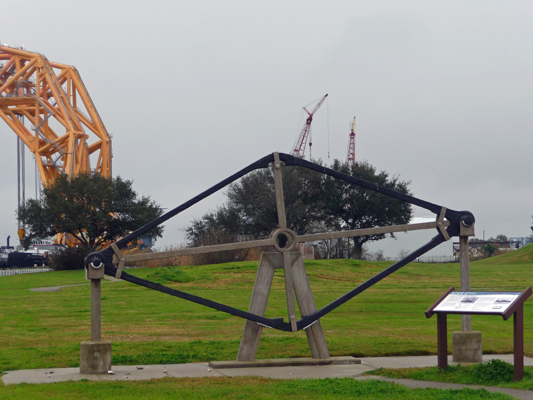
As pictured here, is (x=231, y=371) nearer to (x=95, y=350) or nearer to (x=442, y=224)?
(x=95, y=350)

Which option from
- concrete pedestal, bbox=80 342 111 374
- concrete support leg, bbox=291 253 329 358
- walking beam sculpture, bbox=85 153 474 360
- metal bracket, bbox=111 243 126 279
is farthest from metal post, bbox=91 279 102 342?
concrete support leg, bbox=291 253 329 358

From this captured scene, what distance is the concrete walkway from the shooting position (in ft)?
30.3

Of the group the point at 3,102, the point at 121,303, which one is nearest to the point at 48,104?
the point at 3,102

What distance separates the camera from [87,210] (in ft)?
163

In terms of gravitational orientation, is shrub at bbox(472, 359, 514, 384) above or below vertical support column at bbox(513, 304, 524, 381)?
below

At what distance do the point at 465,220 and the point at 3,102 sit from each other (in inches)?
1952

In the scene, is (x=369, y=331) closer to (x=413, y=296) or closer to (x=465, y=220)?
(x=465, y=220)

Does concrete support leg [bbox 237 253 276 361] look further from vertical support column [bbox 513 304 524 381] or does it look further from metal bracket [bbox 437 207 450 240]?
vertical support column [bbox 513 304 524 381]

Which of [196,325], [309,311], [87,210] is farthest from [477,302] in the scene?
[87,210]

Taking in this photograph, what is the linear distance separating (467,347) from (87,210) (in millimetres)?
42492

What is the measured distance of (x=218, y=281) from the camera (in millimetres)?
31953

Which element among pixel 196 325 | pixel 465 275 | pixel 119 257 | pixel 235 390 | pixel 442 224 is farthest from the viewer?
pixel 196 325

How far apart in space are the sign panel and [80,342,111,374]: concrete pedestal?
4.63 meters

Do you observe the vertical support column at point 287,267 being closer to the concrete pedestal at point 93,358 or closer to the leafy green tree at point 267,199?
the concrete pedestal at point 93,358
